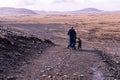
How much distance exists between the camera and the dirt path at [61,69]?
38.4ft

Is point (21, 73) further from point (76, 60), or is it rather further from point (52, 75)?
point (76, 60)

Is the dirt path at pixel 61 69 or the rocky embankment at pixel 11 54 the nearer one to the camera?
the dirt path at pixel 61 69

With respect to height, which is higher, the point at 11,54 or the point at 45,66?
the point at 11,54

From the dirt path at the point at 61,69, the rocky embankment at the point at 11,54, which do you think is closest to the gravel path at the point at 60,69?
the dirt path at the point at 61,69

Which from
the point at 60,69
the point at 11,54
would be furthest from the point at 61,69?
the point at 11,54

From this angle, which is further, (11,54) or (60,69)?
(11,54)

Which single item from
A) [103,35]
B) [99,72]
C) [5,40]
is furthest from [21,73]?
[103,35]

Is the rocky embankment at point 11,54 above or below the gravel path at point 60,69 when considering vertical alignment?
above

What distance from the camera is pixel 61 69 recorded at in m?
13.0

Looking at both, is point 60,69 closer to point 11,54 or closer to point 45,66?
point 45,66

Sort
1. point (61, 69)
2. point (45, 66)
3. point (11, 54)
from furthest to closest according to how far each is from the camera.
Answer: point (11, 54), point (45, 66), point (61, 69)

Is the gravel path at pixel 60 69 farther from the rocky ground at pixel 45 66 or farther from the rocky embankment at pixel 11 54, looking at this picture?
the rocky embankment at pixel 11 54

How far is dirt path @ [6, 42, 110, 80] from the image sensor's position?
1171 centimetres

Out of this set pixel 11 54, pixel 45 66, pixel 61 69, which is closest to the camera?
pixel 61 69
